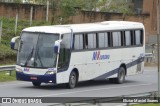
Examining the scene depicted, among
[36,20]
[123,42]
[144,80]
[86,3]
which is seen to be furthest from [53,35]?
[86,3]

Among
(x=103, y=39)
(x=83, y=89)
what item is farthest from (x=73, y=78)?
(x=103, y=39)

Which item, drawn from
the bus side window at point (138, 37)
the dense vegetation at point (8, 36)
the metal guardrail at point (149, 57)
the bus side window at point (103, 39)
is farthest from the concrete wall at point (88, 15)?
the bus side window at point (103, 39)

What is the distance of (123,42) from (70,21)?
20.2m

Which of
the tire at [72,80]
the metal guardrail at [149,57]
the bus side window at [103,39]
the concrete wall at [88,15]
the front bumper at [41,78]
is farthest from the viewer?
the concrete wall at [88,15]

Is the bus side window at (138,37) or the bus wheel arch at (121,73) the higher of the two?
the bus side window at (138,37)

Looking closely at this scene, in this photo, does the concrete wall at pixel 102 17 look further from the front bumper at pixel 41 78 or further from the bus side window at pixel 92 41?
the front bumper at pixel 41 78

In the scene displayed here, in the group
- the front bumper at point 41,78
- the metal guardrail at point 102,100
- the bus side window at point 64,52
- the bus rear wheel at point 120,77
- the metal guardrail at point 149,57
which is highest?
the bus side window at point 64,52

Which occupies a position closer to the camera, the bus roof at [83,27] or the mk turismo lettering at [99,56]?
the bus roof at [83,27]

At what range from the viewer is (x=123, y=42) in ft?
111

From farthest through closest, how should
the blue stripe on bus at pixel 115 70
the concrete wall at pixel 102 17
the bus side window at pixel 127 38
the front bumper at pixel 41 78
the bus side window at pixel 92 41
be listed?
the concrete wall at pixel 102 17, the bus side window at pixel 127 38, the blue stripe on bus at pixel 115 70, the bus side window at pixel 92 41, the front bumper at pixel 41 78

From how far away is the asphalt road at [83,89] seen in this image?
26.7m

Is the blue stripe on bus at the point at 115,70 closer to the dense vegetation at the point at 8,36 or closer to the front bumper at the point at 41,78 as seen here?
the front bumper at the point at 41,78

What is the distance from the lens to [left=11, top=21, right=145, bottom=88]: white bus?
2875 centimetres

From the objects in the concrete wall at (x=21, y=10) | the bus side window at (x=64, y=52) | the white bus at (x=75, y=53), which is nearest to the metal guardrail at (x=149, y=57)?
the concrete wall at (x=21, y=10)
